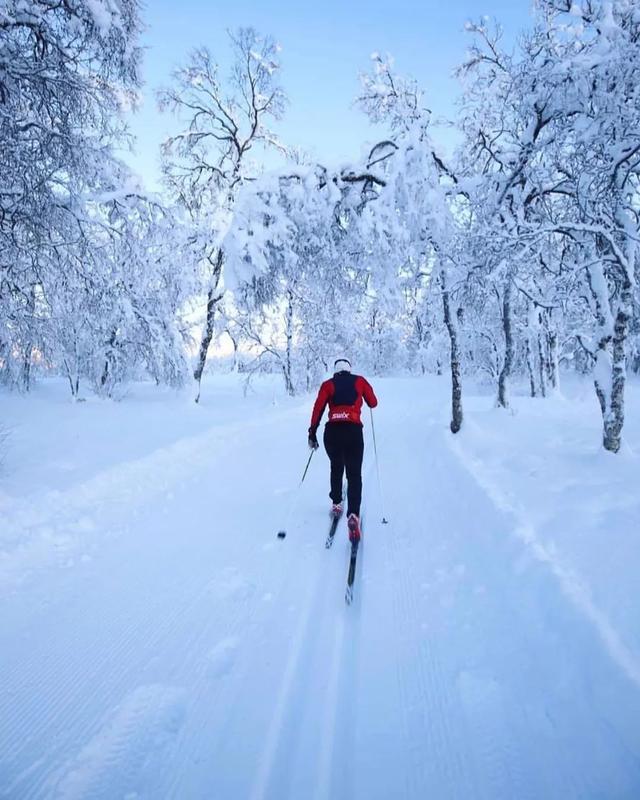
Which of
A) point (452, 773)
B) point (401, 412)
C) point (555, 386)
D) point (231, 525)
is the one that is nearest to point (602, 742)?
point (452, 773)

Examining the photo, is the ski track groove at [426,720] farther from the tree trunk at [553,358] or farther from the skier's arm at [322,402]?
the tree trunk at [553,358]

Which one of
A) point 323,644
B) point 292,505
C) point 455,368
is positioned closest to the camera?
point 323,644

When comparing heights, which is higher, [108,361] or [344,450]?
[108,361]

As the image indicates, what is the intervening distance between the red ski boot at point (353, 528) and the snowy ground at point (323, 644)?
8.9 inches

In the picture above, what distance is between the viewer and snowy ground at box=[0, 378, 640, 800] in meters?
2.07

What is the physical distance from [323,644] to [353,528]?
5.76 feet


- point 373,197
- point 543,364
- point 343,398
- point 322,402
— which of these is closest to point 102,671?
point 322,402

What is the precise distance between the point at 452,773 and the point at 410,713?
0.38m

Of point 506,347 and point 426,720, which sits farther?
point 506,347

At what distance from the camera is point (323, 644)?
9.79 ft

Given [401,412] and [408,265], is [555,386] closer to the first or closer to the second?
[401,412]

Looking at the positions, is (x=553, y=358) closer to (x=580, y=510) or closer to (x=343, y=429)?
(x=580, y=510)

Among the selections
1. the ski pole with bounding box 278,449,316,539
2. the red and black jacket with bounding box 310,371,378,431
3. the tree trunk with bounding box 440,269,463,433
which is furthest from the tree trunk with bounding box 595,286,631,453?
the ski pole with bounding box 278,449,316,539

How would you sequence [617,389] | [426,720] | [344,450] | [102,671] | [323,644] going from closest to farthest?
[426,720] → [102,671] → [323,644] → [344,450] → [617,389]
